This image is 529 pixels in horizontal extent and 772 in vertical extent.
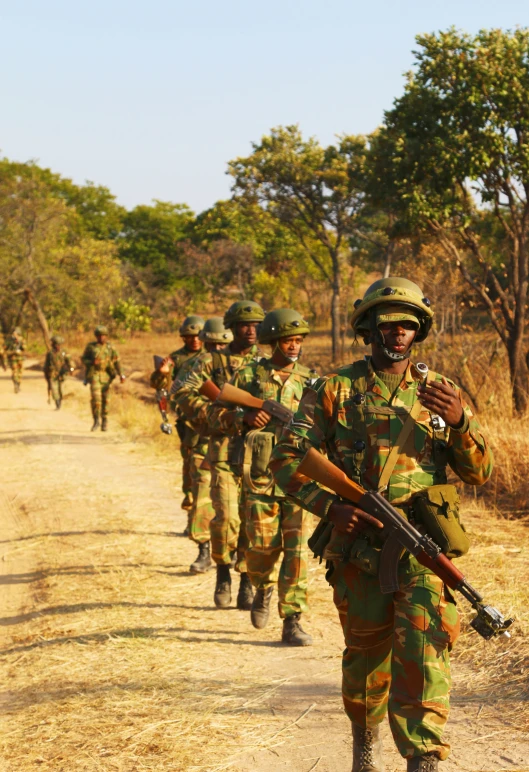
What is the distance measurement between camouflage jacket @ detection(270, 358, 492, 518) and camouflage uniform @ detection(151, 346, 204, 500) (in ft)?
12.7

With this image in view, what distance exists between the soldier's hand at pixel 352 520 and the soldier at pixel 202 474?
154 inches

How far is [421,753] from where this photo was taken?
3.32 metres

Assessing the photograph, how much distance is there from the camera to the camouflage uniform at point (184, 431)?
8203 mm

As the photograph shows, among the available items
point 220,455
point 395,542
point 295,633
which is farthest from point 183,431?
point 395,542

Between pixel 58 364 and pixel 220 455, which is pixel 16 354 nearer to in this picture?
pixel 58 364

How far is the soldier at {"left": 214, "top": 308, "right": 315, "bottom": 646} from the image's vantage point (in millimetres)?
5762

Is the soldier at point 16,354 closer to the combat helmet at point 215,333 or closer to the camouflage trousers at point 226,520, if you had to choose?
the combat helmet at point 215,333

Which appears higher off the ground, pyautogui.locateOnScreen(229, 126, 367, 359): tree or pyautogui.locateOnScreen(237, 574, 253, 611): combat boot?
pyautogui.locateOnScreen(229, 126, 367, 359): tree

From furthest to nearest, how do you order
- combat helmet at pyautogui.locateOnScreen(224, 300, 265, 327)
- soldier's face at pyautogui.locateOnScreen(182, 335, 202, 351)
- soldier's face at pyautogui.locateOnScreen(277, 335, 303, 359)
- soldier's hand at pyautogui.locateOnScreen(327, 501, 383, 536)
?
soldier's face at pyautogui.locateOnScreen(182, 335, 202, 351)
combat helmet at pyautogui.locateOnScreen(224, 300, 265, 327)
soldier's face at pyautogui.locateOnScreen(277, 335, 303, 359)
soldier's hand at pyautogui.locateOnScreen(327, 501, 383, 536)

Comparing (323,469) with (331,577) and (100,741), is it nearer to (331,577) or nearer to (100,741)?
(331,577)

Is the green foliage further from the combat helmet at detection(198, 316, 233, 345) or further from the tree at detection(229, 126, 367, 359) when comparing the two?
the combat helmet at detection(198, 316, 233, 345)

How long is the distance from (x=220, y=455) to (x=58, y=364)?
14.2 m

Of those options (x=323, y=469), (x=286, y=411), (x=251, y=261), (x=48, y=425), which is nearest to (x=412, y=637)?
(x=323, y=469)

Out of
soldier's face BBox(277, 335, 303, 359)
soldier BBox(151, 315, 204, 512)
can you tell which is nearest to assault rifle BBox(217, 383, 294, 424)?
soldier's face BBox(277, 335, 303, 359)
